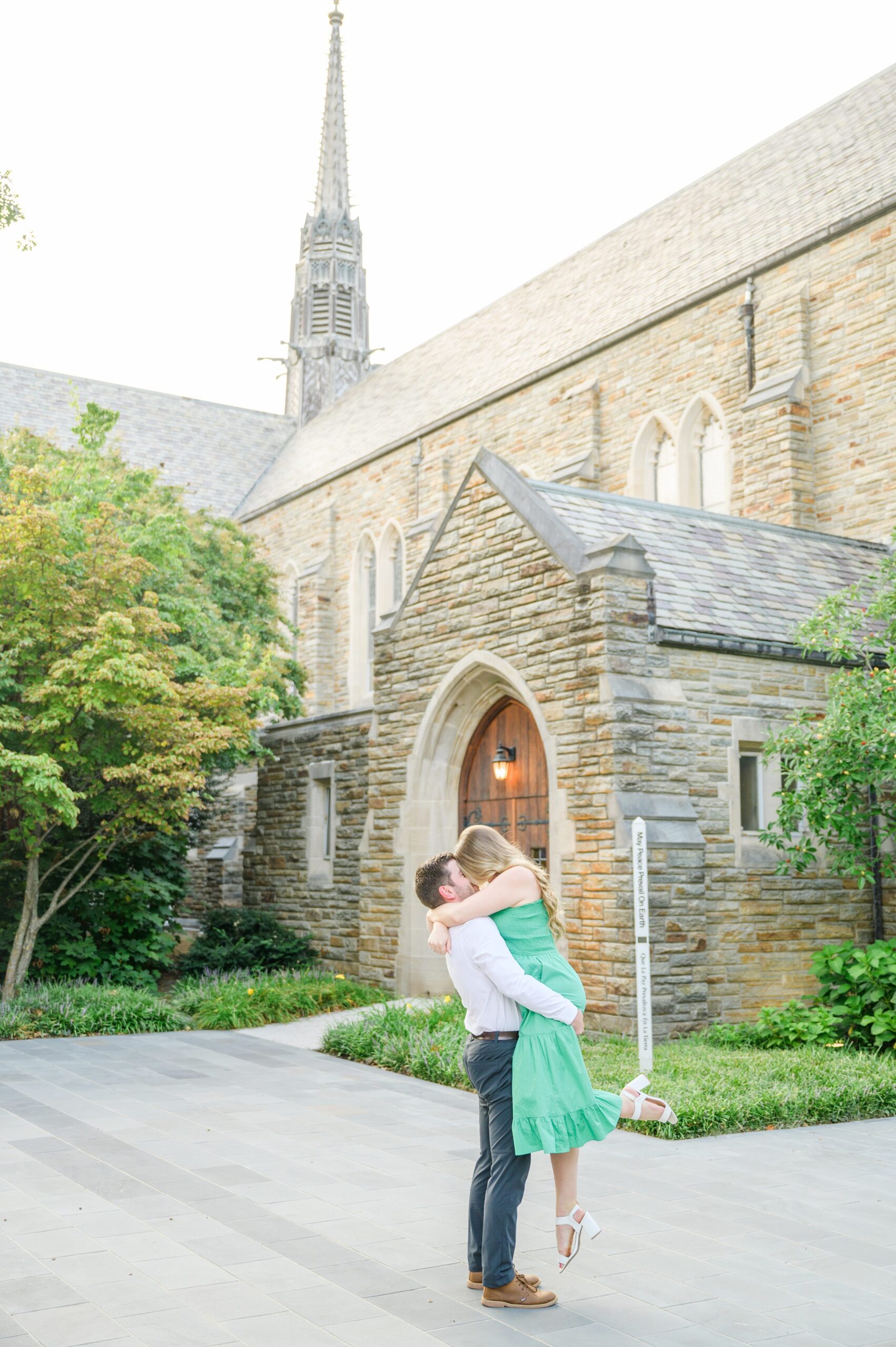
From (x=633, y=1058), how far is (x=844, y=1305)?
4757 mm

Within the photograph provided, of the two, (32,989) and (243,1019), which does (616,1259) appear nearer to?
(243,1019)

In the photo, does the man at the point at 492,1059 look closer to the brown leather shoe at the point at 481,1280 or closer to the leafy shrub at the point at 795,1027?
the brown leather shoe at the point at 481,1280

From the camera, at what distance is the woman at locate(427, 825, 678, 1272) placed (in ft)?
15.1

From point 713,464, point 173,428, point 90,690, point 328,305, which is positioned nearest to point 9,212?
point 90,690

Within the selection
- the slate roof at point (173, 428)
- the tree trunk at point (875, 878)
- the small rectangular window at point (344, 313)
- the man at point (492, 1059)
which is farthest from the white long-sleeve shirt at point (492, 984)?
the small rectangular window at point (344, 313)

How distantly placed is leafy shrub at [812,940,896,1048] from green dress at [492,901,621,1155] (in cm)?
601

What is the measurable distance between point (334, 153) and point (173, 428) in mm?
17947

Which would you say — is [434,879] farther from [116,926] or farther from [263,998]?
[116,926]

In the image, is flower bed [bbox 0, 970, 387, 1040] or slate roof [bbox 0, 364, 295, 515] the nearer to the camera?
flower bed [bbox 0, 970, 387, 1040]

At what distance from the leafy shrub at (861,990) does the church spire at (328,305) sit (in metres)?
36.8

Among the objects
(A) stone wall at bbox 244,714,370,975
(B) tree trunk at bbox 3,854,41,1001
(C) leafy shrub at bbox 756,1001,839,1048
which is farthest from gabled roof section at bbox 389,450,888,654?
(B) tree trunk at bbox 3,854,41,1001

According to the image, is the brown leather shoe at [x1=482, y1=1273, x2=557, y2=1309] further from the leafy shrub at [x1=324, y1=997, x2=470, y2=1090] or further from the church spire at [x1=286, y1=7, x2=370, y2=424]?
the church spire at [x1=286, y1=7, x2=370, y2=424]

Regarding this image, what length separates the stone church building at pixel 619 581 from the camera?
11.1m

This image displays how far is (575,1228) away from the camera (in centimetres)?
468
